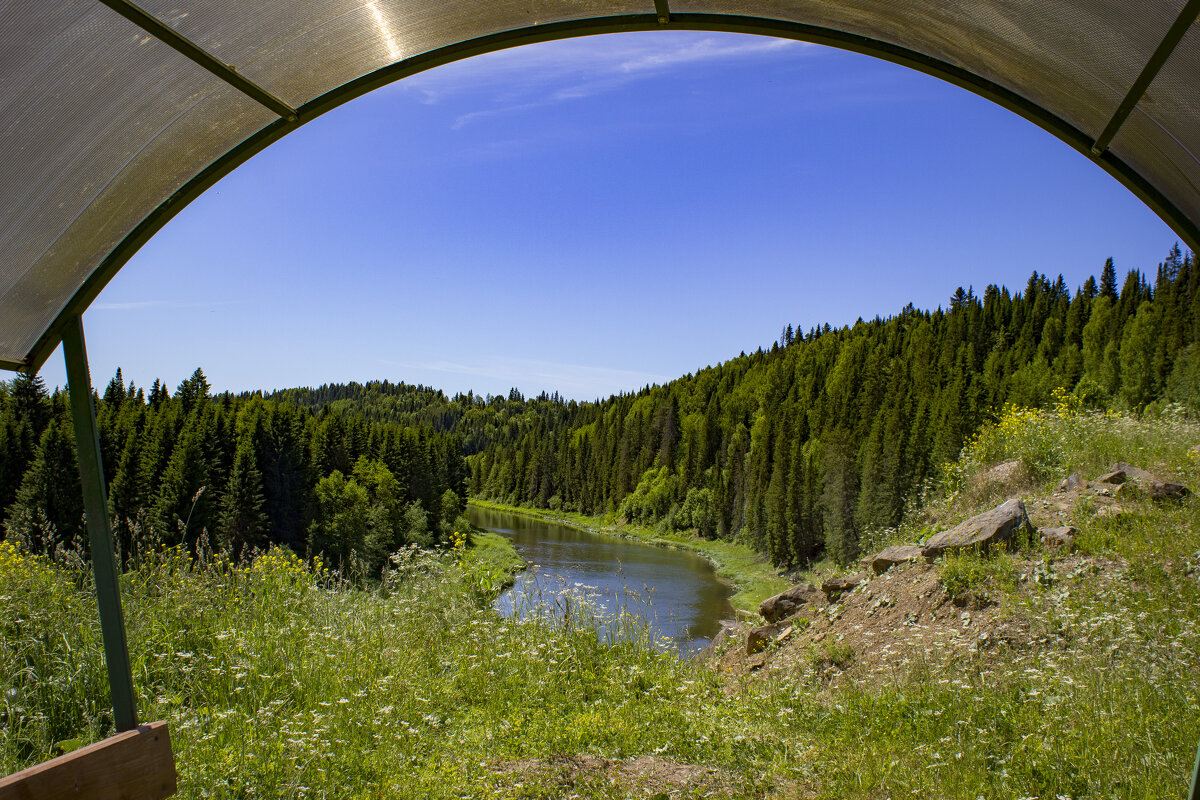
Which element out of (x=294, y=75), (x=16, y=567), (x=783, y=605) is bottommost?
(x=783, y=605)

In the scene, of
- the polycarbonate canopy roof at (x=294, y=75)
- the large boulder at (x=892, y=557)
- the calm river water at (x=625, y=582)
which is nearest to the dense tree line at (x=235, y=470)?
the calm river water at (x=625, y=582)

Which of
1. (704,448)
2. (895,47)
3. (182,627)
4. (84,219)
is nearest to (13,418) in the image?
(182,627)

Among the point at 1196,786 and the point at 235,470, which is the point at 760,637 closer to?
the point at 1196,786

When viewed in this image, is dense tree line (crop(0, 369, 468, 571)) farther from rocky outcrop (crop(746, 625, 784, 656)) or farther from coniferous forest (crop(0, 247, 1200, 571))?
rocky outcrop (crop(746, 625, 784, 656))

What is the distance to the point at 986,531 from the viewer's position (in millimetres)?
6668

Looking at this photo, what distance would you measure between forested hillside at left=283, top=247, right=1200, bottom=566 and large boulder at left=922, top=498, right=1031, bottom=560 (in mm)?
8222

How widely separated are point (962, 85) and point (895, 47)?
28 cm

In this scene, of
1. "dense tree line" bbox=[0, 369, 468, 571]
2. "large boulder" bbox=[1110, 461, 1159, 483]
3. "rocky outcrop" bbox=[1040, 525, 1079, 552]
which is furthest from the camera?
"dense tree line" bbox=[0, 369, 468, 571]

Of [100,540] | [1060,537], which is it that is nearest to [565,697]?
[100,540]

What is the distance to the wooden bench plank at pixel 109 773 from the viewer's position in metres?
2.34

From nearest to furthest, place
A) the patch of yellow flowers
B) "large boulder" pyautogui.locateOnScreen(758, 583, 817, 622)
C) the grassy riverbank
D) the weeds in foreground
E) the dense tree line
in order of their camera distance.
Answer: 1. the weeds in foreground
2. the patch of yellow flowers
3. "large boulder" pyautogui.locateOnScreen(758, 583, 817, 622)
4. the dense tree line
5. the grassy riverbank

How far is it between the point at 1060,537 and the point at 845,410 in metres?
55.4

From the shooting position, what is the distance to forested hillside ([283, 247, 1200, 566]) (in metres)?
39.2

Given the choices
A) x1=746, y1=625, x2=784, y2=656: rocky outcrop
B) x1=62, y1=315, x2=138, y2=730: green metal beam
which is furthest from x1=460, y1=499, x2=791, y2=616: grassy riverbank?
x1=62, y1=315, x2=138, y2=730: green metal beam
